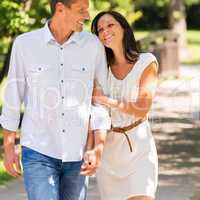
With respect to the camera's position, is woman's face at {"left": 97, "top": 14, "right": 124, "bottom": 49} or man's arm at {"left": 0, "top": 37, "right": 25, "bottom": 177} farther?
woman's face at {"left": 97, "top": 14, "right": 124, "bottom": 49}

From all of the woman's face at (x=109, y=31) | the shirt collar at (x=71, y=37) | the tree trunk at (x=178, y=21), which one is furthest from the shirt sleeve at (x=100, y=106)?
the tree trunk at (x=178, y=21)

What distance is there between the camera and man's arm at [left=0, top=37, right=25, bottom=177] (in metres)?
4.23

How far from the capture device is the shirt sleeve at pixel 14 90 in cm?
425

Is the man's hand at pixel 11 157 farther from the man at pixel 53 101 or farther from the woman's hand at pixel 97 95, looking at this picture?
the woman's hand at pixel 97 95

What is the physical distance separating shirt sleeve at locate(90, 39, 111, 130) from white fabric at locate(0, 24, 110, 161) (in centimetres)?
7

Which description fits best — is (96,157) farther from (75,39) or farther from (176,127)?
(176,127)

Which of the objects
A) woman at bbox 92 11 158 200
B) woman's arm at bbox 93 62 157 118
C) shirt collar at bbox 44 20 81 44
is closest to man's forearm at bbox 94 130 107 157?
woman's arm at bbox 93 62 157 118

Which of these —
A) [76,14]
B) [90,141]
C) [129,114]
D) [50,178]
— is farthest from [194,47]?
[50,178]

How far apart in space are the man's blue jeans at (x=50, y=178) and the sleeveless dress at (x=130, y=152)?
59 centimetres

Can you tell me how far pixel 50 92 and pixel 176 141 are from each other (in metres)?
6.69

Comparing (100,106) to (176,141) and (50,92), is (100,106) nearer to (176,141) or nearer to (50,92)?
(50,92)

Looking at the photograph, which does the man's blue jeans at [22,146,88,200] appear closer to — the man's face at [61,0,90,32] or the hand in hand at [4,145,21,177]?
the hand in hand at [4,145,21,177]

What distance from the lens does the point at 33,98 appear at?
14.0ft

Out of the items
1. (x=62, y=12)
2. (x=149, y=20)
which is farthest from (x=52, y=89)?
(x=149, y=20)
